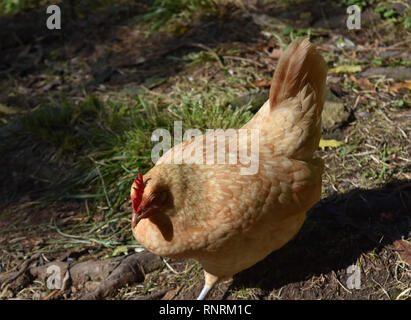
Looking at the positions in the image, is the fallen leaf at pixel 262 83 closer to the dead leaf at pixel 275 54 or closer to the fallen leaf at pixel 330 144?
the dead leaf at pixel 275 54

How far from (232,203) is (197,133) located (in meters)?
1.34

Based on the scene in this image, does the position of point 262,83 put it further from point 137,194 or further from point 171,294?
point 137,194

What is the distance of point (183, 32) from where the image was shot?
4.85 m

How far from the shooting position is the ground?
104 inches

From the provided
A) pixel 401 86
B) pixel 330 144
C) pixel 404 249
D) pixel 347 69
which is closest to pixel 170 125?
pixel 330 144

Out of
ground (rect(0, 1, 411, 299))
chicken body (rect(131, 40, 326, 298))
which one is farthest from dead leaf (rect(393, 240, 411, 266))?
chicken body (rect(131, 40, 326, 298))

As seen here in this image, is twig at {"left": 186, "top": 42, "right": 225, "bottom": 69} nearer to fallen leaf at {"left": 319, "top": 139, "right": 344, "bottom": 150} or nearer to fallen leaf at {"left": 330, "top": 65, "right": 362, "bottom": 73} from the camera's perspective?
fallen leaf at {"left": 330, "top": 65, "right": 362, "bottom": 73}

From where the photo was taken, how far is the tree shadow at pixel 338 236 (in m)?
2.58

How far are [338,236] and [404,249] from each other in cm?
39

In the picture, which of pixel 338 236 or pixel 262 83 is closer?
pixel 338 236

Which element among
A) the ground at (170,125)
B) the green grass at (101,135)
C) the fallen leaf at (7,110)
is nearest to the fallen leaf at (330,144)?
the ground at (170,125)

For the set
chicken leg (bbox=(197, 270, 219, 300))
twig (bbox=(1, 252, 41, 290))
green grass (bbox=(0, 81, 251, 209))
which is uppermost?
green grass (bbox=(0, 81, 251, 209))

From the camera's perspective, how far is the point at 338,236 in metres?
2.70

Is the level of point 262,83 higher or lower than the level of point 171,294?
higher
